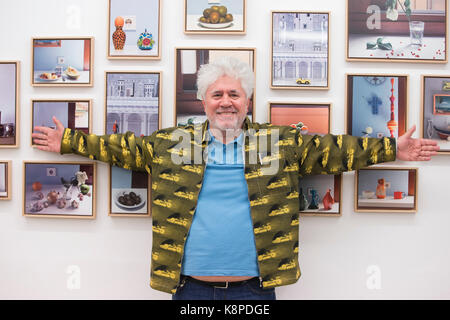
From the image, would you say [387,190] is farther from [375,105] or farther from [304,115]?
[304,115]

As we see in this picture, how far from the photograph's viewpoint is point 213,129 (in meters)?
1.29

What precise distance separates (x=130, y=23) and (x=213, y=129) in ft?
2.20

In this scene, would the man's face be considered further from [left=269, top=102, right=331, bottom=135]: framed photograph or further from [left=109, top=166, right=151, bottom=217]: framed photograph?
[left=109, top=166, right=151, bottom=217]: framed photograph

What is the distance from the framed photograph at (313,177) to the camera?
146cm

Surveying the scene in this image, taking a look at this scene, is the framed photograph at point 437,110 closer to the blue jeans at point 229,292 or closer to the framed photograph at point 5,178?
the blue jeans at point 229,292

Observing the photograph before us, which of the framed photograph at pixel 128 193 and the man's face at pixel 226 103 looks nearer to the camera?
the man's face at pixel 226 103

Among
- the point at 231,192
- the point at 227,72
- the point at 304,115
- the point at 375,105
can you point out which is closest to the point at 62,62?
the point at 227,72

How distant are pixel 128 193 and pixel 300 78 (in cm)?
95

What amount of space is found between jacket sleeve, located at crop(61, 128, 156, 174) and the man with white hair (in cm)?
5

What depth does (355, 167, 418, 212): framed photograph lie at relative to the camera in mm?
1480

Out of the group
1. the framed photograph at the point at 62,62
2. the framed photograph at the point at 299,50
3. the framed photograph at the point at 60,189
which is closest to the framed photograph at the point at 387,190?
the framed photograph at the point at 299,50

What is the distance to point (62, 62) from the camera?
4.93 ft
